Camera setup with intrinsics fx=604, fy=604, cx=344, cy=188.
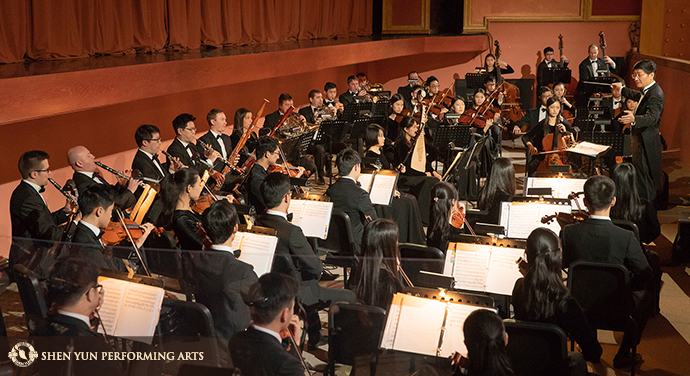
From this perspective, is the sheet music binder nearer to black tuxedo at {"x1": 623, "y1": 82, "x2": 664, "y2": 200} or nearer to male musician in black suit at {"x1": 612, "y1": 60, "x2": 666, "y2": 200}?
male musician in black suit at {"x1": 612, "y1": 60, "x2": 666, "y2": 200}

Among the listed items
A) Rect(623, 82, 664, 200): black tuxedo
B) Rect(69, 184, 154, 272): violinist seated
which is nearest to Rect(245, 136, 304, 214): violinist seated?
Rect(69, 184, 154, 272): violinist seated

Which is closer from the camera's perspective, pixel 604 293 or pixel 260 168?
pixel 604 293

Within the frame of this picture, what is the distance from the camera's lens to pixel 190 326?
2.99 m

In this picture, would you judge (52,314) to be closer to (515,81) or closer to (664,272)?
(664,272)

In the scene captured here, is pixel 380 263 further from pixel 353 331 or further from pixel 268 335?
→ pixel 268 335

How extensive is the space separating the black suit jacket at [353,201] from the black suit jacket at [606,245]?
166 cm

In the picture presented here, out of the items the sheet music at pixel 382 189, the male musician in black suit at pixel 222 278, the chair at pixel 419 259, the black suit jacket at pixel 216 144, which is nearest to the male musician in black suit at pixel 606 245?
the chair at pixel 419 259

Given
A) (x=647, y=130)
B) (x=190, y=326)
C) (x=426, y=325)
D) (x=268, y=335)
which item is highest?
(x=647, y=130)

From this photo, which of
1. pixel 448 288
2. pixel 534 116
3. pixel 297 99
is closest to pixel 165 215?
pixel 448 288

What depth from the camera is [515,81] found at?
1306cm

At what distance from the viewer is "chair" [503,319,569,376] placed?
8.59ft

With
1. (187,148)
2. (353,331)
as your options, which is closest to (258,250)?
(353,331)

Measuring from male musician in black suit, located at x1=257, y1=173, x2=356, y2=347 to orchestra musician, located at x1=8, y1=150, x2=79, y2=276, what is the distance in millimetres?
1646

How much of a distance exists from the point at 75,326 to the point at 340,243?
236cm
